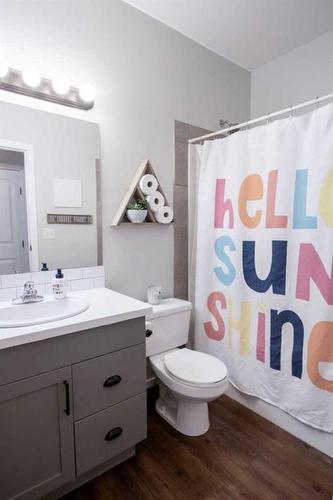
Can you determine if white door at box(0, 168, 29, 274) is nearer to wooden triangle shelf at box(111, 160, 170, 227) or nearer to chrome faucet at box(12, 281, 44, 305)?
chrome faucet at box(12, 281, 44, 305)

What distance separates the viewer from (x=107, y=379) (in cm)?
128

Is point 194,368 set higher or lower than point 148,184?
lower

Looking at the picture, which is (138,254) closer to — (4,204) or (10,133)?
(4,204)

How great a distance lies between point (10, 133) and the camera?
4.71ft

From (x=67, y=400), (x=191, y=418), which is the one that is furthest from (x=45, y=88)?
(x=191, y=418)

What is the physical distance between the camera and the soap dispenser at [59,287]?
58.4 inches

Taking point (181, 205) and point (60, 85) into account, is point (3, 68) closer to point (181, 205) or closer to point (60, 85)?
point (60, 85)

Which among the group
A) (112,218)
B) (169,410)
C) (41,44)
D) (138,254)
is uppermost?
(41,44)

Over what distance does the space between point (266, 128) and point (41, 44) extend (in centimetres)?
132

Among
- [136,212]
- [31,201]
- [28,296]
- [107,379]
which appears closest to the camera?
[107,379]

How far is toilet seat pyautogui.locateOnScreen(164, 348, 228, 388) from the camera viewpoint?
151 cm

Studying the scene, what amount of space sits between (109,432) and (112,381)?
0.25m

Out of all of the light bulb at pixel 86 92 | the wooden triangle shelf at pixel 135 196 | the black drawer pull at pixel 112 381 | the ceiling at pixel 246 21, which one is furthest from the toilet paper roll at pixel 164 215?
the ceiling at pixel 246 21

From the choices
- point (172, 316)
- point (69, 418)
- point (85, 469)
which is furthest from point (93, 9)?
point (85, 469)
